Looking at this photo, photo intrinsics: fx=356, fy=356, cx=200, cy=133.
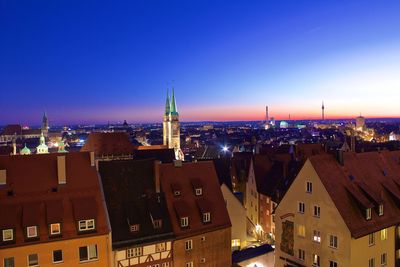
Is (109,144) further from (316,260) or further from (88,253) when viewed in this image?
(316,260)

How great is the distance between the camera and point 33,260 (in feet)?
92.1

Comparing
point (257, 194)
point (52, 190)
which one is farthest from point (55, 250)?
point (257, 194)

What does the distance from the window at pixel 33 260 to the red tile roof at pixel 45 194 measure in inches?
50.3


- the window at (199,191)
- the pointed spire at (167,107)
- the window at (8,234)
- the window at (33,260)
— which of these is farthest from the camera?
the pointed spire at (167,107)

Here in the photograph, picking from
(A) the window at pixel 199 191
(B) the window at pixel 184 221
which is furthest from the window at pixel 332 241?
(A) the window at pixel 199 191

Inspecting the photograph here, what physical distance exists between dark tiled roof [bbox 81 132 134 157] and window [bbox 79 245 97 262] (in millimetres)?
71851

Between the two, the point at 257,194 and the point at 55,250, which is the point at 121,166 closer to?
the point at 55,250

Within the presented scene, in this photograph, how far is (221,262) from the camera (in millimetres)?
35438

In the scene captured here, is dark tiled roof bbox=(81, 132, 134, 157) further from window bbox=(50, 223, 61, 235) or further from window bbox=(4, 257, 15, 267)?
window bbox=(4, 257, 15, 267)

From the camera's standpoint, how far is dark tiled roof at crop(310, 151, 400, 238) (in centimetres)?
2906

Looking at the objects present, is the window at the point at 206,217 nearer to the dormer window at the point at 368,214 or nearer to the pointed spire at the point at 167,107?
the dormer window at the point at 368,214

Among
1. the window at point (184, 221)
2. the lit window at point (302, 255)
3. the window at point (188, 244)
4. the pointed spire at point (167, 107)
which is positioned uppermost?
the pointed spire at point (167, 107)

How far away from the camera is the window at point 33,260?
91.7ft

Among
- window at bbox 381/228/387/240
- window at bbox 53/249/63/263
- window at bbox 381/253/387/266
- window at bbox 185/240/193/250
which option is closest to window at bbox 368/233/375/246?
window at bbox 381/228/387/240
